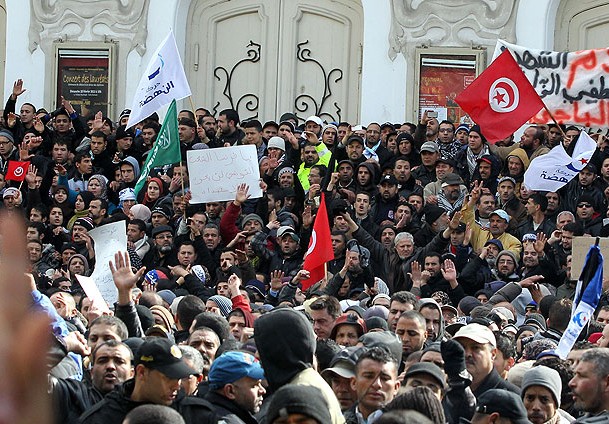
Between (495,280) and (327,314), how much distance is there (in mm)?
4175

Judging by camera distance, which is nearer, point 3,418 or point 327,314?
point 3,418

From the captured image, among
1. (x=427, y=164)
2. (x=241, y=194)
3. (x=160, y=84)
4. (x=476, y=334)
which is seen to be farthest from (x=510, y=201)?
(x=476, y=334)

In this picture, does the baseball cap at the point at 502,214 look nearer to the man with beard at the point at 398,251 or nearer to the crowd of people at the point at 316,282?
the crowd of people at the point at 316,282

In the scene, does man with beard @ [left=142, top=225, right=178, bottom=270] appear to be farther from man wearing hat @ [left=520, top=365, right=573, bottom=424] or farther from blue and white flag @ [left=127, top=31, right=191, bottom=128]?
man wearing hat @ [left=520, top=365, right=573, bottom=424]

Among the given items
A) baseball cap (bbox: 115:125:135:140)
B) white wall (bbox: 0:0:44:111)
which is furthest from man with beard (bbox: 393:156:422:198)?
white wall (bbox: 0:0:44:111)

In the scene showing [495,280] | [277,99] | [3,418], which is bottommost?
[495,280]

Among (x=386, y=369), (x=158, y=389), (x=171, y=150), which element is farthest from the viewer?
(x=171, y=150)

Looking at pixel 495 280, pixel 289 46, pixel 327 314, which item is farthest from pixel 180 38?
pixel 327 314

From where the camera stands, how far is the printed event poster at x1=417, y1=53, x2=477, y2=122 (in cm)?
1841

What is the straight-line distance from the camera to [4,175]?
16344 mm

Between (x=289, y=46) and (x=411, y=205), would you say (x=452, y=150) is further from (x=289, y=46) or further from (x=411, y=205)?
(x=289, y=46)

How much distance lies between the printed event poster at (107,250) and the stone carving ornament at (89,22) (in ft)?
28.8

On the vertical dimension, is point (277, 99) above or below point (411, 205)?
above

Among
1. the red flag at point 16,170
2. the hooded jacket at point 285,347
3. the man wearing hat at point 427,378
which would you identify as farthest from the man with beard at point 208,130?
the hooded jacket at point 285,347
